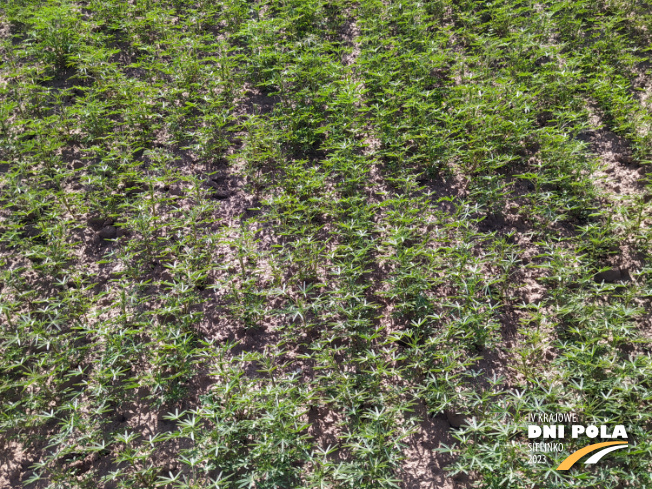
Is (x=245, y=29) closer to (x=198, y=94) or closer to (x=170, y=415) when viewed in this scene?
(x=198, y=94)

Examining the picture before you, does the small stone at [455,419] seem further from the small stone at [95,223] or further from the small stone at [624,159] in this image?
the small stone at [95,223]

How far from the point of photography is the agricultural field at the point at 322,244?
→ 3.30 meters

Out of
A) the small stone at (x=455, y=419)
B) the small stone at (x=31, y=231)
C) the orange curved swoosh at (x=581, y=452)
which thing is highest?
the small stone at (x=31, y=231)

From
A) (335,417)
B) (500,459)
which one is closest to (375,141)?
(335,417)

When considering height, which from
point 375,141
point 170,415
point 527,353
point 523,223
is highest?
point 375,141

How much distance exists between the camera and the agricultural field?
10.8 feet

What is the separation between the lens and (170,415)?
10.8 feet

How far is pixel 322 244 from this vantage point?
443 cm

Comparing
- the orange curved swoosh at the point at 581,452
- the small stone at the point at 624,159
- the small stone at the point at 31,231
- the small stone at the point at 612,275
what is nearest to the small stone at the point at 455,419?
the orange curved swoosh at the point at 581,452

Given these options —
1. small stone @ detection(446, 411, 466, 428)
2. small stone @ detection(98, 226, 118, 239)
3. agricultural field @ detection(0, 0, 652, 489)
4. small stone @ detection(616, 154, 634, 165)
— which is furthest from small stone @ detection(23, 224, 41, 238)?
small stone @ detection(616, 154, 634, 165)

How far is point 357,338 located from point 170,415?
1.59 metres

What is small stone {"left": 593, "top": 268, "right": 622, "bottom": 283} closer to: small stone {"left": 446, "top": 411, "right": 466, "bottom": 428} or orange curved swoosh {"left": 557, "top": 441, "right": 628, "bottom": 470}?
orange curved swoosh {"left": 557, "top": 441, "right": 628, "bottom": 470}

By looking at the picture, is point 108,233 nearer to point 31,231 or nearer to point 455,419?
point 31,231

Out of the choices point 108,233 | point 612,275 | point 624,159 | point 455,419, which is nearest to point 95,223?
point 108,233
